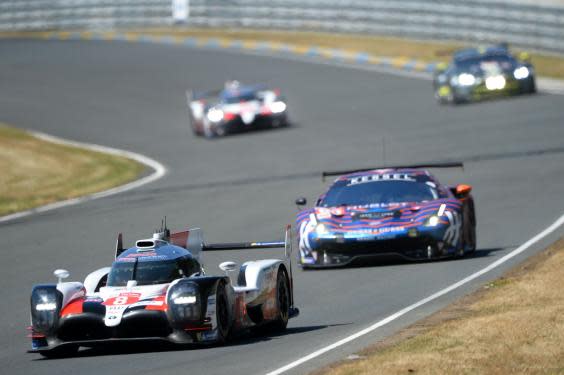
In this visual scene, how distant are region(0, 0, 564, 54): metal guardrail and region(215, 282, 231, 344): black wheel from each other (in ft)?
105

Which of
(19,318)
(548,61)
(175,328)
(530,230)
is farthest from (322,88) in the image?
(175,328)

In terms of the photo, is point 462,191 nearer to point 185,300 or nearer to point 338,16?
point 185,300

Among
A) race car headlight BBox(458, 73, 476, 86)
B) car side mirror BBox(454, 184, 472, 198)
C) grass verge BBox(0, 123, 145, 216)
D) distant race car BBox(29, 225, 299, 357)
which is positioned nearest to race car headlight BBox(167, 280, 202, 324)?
distant race car BBox(29, 225, 299, 357)

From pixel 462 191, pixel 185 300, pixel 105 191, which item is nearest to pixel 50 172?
pixel 105 191

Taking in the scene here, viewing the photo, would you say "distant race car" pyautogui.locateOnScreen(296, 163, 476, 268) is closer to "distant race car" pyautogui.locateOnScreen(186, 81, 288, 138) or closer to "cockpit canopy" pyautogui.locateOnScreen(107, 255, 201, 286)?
"cockpit canopy" pyautogui.locateOnScreen(107, 255, 201, 286)

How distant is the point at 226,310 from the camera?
12.1 metres

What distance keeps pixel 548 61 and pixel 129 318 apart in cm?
3394

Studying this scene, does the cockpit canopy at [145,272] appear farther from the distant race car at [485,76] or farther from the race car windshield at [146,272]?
the distant race car at [485,76]

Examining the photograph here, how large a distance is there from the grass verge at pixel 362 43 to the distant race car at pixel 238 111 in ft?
31.1

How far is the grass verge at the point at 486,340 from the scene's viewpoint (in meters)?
9.64

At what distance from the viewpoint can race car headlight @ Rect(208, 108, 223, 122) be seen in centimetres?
3700

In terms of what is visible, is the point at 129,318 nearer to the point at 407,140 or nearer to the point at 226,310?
the point at 226,310

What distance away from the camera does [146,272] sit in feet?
39.9

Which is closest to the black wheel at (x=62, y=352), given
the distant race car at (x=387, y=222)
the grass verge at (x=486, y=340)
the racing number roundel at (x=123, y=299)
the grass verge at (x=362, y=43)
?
the racing number roundel at (x=123, y=299)
